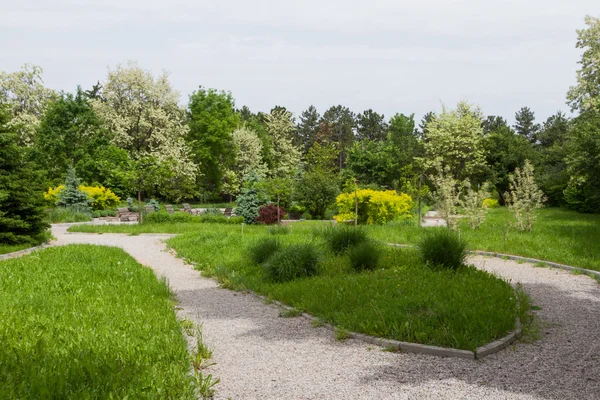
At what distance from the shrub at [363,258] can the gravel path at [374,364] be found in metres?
2.39

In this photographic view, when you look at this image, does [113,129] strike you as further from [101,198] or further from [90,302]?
[90,302]

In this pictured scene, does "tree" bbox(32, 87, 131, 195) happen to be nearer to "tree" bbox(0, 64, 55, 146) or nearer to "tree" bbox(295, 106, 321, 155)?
"tree" bbox(0, 64, 55, 146)

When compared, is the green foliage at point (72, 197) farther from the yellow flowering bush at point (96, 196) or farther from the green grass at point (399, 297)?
the green grass at point (399, 297)

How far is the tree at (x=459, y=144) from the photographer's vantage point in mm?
33125

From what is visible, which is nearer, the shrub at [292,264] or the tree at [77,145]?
the shrub at [292,264]

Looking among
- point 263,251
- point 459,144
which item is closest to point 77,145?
point 459,144

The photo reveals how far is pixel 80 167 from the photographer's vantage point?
32531 millimetres

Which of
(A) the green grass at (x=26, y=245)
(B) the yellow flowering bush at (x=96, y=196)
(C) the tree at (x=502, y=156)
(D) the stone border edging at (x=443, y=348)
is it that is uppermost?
(C) the tree at (x=502, y=156)

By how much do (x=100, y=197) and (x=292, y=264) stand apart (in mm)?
23604

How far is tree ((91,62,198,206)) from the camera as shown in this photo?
34.8 meters

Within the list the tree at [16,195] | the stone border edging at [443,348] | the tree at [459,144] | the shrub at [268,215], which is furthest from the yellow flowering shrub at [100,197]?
the stone border edging at [443,348]

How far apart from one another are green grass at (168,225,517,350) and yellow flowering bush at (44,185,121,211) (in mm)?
20353

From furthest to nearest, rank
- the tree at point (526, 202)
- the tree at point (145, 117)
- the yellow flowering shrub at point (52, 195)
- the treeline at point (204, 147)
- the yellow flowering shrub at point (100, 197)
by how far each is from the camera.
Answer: the tree at point (145, 117), the treeline at point (204, 147), the yellow flowering shrub at point (100, 197), the yellow flowering shrub at point (52, 195), the tree at point (526, 202)

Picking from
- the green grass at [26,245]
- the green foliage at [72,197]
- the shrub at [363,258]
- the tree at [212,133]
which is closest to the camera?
the shrub at [363,258]
